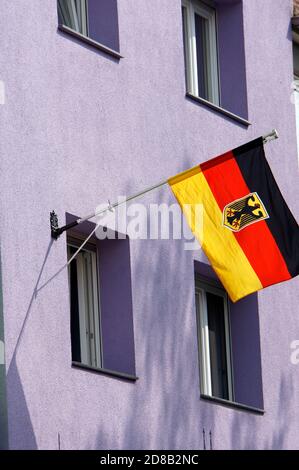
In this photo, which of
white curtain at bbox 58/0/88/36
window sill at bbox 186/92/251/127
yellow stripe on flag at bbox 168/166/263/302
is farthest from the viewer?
window sill at bbox 186/92/251/127

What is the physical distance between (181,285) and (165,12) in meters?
2.91

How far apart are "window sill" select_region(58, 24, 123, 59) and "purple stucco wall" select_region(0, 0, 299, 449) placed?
0.21 ft

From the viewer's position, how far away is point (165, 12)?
21.3m

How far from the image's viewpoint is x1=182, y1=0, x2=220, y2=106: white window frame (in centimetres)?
2267

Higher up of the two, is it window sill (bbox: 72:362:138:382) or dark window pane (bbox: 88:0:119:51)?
dark window pane (bbox: 88:0:119:51)

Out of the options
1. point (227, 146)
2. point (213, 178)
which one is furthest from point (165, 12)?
point (213, 178)

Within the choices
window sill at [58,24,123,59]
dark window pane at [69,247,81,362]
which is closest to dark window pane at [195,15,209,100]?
window sill at [58,24,123,59]

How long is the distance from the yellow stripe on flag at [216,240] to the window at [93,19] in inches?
96.3

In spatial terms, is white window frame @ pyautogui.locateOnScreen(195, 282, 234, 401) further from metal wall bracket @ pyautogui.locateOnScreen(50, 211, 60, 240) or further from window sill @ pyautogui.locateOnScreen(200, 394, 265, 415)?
metal wall bracket @ pyautogui.locateOnScreen(50, 211, 60, 240)

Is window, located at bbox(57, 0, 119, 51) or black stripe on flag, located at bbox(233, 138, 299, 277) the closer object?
black stripe on flag, located at bbox(233, 138, 299, 277)
